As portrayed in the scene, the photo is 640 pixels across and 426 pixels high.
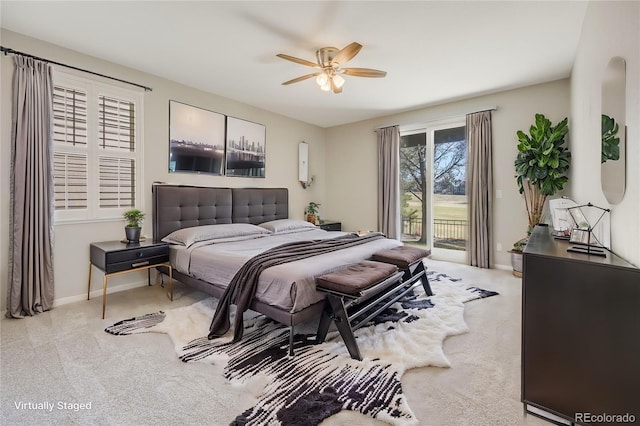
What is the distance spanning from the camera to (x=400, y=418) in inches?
59.1

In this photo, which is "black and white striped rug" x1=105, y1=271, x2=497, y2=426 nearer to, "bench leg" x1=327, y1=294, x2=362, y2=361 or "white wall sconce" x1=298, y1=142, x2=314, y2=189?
"bench leg" x1=327, y1=294, x2=362, y2=361

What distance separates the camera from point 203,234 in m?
3.42

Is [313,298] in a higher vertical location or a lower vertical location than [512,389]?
higher

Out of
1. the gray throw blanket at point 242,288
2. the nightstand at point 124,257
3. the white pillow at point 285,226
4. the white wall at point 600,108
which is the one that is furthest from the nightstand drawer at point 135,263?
the white wall at point 600,108

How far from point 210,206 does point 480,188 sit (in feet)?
13.6

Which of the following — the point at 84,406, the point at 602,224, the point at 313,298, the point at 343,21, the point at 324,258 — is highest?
the point at 343,21

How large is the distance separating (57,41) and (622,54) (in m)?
4.62

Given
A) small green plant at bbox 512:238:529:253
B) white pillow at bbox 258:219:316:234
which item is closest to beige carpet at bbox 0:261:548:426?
small green plant at bbox 512:238:529:253

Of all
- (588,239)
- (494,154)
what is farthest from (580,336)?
(494,154)

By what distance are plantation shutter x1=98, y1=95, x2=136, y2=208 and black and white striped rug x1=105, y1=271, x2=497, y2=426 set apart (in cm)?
159

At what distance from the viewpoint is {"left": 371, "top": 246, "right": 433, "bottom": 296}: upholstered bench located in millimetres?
2887

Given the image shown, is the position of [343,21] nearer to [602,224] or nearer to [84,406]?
[602,224]

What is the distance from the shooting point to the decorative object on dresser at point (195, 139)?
3971mm

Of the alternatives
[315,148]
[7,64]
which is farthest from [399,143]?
[7,64]
